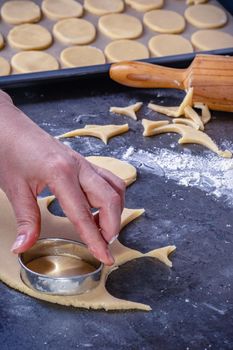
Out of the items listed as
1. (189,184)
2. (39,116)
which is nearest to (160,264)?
(189,184)

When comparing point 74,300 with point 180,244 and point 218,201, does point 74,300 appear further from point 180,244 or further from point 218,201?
point 218,201

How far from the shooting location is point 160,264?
148cm

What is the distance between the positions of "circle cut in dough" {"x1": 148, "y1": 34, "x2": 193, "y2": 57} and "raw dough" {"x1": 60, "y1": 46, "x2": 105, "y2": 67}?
0.59ft

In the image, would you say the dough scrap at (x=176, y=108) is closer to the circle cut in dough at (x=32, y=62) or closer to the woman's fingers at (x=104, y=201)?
the circle cut in dough at (x=32, y=62)

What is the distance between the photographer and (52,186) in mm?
1258

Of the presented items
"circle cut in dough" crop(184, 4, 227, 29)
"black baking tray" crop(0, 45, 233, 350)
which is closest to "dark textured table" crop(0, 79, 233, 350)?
"black baking tray" crop(0, 45, 233, 350)

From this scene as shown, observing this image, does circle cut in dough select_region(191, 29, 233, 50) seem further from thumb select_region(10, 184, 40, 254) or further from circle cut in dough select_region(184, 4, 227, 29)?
thumb select_region(10, 184, 40, 254)

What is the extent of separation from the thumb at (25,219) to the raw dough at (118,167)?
45 cm

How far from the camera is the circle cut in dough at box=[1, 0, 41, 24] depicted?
2.46 metres

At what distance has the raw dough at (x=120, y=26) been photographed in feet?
7.88

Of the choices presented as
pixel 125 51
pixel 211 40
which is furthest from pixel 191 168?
pixel 211 40

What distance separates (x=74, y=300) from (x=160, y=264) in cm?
22

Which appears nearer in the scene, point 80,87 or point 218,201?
point 218,201

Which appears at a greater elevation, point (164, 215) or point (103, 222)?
point (103, 222)
